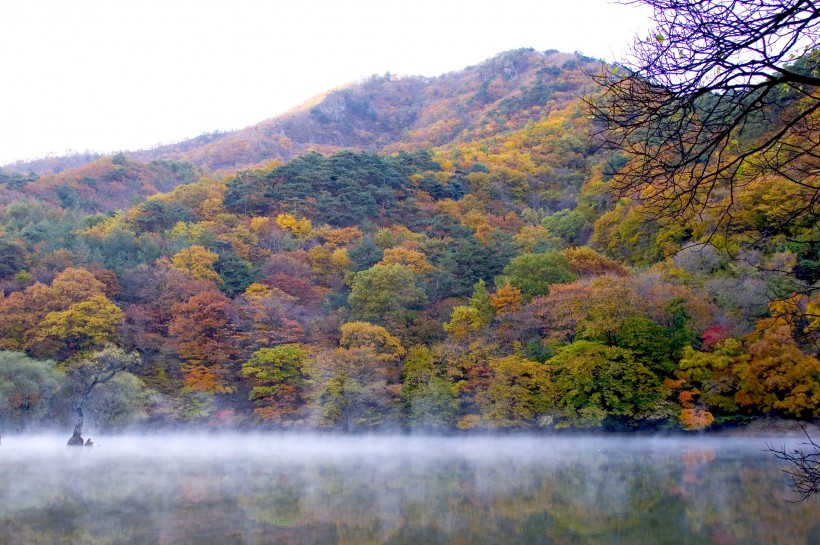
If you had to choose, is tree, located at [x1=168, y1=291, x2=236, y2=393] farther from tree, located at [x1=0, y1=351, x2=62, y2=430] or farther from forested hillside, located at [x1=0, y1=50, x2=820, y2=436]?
tree, located at [x1=0, y1=351, x2=62, y2=430]

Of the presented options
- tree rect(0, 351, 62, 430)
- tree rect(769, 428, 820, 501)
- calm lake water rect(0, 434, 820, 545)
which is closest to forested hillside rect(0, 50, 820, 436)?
tree rect(0, 351, 62, 430)

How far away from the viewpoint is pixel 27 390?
27406mm

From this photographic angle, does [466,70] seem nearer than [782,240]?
No

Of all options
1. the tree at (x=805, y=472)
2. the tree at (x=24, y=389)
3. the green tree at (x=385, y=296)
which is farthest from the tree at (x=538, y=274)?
the tree at (x=805, y=472)

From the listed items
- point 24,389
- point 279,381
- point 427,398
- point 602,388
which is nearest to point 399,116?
point 279,381

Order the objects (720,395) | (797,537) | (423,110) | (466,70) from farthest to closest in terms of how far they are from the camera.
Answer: (466,70)
(423,110)
(720,395)
(797,537)

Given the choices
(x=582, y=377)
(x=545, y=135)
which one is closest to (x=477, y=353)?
(x=582, y=377)

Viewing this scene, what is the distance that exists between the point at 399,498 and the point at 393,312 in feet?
70.9

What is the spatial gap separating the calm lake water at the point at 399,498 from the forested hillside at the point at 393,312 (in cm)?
469

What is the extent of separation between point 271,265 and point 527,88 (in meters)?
59.9

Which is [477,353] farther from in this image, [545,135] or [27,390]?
[545,135]

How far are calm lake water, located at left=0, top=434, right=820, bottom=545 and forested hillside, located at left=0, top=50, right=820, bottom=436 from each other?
4.69 metres

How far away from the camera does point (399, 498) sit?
1365 centimetres

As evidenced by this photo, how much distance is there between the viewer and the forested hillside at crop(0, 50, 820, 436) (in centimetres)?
2739
